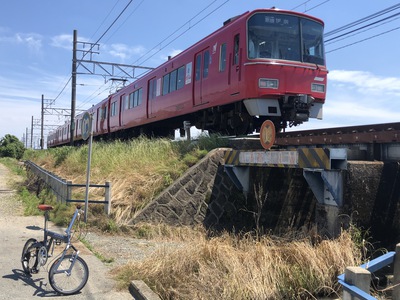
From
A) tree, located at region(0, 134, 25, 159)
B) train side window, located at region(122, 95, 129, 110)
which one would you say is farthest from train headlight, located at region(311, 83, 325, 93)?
tree, located at region(0, 134, 25, 159)

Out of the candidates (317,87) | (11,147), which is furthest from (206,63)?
(11,147)

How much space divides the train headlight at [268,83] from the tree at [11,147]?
42859mm

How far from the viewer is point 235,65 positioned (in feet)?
34.1

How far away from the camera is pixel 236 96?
10344 mm

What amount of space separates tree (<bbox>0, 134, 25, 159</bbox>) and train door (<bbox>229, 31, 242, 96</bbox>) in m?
41.9

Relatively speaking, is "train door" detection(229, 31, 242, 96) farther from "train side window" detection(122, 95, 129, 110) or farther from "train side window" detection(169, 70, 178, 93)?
"train side window" detection(122, 95, 129, 110)

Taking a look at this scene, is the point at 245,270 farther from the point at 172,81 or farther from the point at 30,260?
the point at 172,81

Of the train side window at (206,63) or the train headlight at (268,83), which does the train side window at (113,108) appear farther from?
the train headlight at (268,83)

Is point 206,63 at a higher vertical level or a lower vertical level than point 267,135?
higher

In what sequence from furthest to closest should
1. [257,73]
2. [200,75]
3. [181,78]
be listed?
[181,78] < [200,75] < [257,73]

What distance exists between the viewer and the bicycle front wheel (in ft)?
16.1

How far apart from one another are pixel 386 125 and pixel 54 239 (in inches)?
219

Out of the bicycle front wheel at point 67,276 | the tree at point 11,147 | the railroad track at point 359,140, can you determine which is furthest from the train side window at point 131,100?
the tree at point 11,147

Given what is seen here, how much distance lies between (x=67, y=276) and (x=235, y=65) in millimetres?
6966
